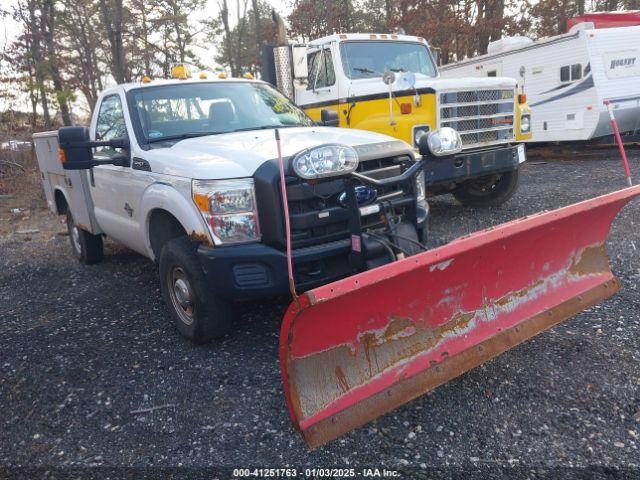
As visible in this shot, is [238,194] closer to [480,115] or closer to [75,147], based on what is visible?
[75,147]

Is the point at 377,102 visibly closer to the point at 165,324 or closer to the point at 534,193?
the point at 534,193

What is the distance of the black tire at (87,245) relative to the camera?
20.9 feet

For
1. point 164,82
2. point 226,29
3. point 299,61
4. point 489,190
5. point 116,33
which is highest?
point 226,29

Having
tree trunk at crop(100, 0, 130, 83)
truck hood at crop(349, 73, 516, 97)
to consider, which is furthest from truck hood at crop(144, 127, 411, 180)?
tree trunk at crop(100, 0, 130, 83)

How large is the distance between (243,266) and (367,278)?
119cm

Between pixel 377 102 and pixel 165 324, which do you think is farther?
pixel 377 102

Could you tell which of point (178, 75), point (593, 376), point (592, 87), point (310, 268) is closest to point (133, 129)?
point (178, 75)

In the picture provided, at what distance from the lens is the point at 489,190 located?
8.03 metres

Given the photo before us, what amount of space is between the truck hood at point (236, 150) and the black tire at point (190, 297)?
1.77 ft

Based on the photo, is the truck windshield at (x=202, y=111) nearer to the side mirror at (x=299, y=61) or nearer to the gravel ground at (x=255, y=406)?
the gravel ground at (x=255, y=406)

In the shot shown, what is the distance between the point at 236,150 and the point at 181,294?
1.09 meters

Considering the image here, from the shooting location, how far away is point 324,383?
8.72 ft

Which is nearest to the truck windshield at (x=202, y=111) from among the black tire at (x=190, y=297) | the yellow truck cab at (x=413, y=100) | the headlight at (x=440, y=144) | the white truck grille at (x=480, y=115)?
the black tire at (x=190, y=297)

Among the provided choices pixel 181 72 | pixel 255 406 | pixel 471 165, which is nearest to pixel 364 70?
pixel 471 165
